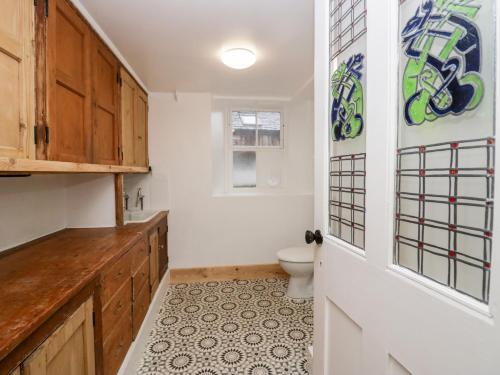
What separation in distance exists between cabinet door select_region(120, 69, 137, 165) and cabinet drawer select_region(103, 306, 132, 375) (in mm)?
1186

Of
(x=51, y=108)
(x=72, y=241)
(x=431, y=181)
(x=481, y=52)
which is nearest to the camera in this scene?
(x=481, y=52)

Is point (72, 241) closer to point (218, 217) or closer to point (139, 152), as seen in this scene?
point (139, 152)

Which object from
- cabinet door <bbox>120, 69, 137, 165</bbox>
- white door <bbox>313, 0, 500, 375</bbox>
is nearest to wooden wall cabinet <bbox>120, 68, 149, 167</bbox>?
cabinet door <bbox>120, 69, 137, 165</bbox>

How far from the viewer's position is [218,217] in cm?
303

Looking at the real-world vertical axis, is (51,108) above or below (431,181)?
above

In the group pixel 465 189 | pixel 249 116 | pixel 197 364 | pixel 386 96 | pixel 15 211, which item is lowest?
pixel 197 364

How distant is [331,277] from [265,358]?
42.5 inches

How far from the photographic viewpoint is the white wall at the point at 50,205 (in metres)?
1.45

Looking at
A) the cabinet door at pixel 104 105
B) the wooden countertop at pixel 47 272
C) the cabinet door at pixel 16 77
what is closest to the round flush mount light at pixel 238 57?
the cabinet door at pixel 104 105

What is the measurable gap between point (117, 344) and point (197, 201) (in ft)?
5.84

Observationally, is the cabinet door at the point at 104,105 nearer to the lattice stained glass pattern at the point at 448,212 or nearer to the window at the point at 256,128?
the window at the point at 256,128

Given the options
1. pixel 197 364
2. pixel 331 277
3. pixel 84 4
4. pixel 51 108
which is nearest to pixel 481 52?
pixel 331 277

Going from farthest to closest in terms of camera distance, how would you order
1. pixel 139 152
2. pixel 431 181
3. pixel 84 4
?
pixel 139 152 < pixel 84 4 < pixel 431 181

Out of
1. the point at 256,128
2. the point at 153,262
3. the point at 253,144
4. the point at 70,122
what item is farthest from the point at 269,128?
the point at 70,122
